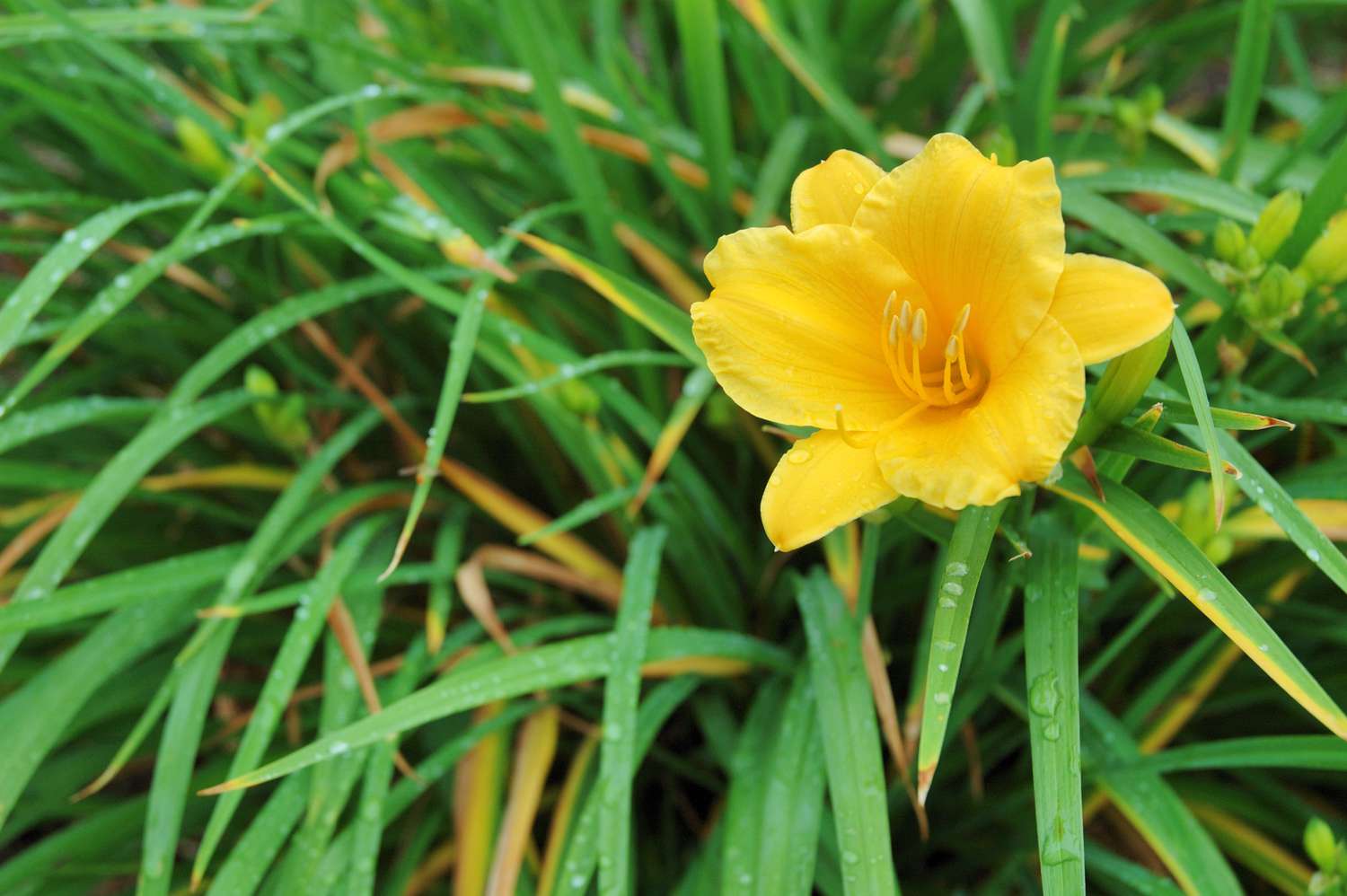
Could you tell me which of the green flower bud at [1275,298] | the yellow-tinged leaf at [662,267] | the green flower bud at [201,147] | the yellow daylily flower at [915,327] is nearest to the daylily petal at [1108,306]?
the yellow daylily flower at [915,327]

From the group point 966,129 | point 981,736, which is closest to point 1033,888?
point 981,736

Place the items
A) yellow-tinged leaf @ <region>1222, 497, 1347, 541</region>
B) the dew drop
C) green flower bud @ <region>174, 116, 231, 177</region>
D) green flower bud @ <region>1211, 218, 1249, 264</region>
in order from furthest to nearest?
green flower bud @ <region>174, 116, 231, 177</region>
yellow-tinged leaf @ <region>1222, 497, 1347, 541</region>
green flower bud @ <region>1211, 218, 1249, 264</region>
the dew drop

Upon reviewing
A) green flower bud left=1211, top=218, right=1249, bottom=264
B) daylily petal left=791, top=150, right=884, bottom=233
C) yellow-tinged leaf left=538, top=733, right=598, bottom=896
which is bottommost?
yellow-tinged leaf left=538, top=733, right=598, bottom=896

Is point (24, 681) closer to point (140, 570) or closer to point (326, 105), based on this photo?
point (140, 570)

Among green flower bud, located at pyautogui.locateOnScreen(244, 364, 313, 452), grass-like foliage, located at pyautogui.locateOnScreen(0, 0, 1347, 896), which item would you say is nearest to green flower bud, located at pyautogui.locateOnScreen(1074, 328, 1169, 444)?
grass-like foliage, located at pyautogui.locateOnScreen(0, 0, 1347, 896)

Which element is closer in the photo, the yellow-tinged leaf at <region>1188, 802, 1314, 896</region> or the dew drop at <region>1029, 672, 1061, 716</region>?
the dew drop at <region>1029, 672, 1061, 716</region>

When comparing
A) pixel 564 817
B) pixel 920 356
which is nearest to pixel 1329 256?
pixel 920 356

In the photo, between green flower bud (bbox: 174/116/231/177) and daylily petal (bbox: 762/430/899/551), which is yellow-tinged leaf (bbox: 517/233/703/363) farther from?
green flower bud (bbox: 174/116/231/177)
